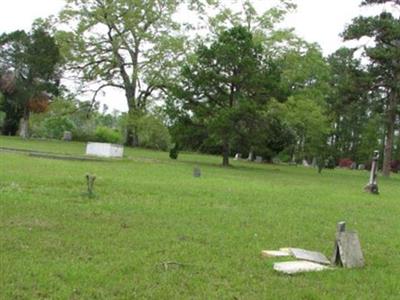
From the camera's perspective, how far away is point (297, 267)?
6387mm

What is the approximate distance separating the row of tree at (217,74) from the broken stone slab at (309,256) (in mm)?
21151

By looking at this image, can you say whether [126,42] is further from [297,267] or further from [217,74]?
[297,267]

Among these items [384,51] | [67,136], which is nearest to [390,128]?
[384,51]

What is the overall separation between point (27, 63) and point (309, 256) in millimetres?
39105

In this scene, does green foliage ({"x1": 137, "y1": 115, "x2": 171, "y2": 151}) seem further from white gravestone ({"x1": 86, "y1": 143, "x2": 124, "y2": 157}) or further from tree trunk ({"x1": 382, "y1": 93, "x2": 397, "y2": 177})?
white gravestone ({"x1": 86, "y1": 143, "x2": 124, "y2": 157})

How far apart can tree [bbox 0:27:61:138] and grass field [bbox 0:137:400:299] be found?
101ft

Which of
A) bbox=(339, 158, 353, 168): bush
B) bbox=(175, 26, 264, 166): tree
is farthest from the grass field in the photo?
bbox=(339, 158, 353, 168): bush

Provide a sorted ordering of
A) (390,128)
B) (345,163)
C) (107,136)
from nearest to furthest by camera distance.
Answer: (390,128) < (107,136) < (345,163)

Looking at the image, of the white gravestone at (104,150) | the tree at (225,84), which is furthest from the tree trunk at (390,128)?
the white gravestone at (104,150)

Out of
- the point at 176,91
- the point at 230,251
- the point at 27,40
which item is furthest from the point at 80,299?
the point at 27,40

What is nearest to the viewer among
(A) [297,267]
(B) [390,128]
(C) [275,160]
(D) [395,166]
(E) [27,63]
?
(A) [297,267]

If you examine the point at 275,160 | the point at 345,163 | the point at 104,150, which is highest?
the point at 345,163

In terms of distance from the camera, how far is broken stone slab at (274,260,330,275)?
20.4 feet

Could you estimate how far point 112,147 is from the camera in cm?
2825
